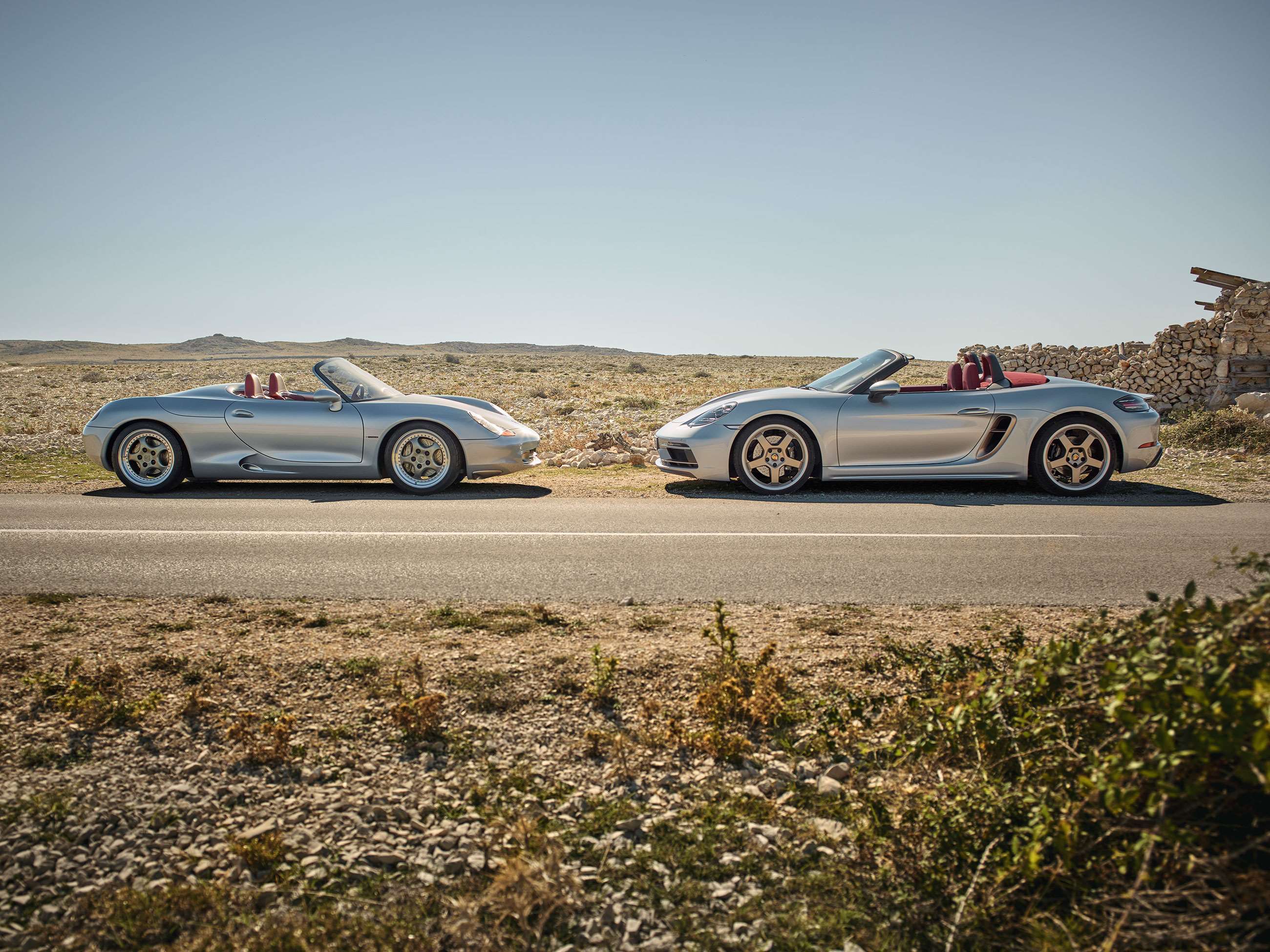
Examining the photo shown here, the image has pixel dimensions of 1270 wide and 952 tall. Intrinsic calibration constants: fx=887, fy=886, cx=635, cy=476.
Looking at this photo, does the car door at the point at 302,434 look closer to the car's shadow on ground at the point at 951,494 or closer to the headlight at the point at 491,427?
the headlight at the point at 491,427

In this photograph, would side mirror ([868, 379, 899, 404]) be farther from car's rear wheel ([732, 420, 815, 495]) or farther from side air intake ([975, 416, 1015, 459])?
side air intake ([975, 416, 1015, 459])

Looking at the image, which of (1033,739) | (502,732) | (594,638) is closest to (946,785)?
(1033,739)

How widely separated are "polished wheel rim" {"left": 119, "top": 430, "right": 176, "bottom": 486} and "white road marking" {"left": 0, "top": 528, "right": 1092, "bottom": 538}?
2.31 metres

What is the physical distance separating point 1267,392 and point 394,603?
17.1 m

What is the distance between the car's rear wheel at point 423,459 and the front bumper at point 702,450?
7.75 ft

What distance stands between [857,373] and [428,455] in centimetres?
482

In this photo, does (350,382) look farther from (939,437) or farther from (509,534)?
(939,437)

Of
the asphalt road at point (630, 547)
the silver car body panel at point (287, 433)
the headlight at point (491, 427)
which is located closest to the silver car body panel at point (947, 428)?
the asphalt road at point (630, 547)

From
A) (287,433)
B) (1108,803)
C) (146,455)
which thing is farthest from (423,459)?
(1108,803)

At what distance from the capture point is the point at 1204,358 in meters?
18.7

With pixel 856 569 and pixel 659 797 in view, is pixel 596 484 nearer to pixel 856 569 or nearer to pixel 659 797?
pixel 856 569

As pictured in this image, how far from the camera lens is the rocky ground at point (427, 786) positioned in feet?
7.26

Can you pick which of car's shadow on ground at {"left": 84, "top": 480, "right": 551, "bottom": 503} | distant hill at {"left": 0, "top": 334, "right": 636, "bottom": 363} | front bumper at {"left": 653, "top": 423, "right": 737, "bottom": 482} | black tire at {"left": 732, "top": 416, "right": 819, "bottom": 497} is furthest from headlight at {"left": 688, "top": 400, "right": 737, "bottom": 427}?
distant hill at {"left": 0, "top": 334, "right": 636, "bottom": 363}

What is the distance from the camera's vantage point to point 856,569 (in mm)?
5859
